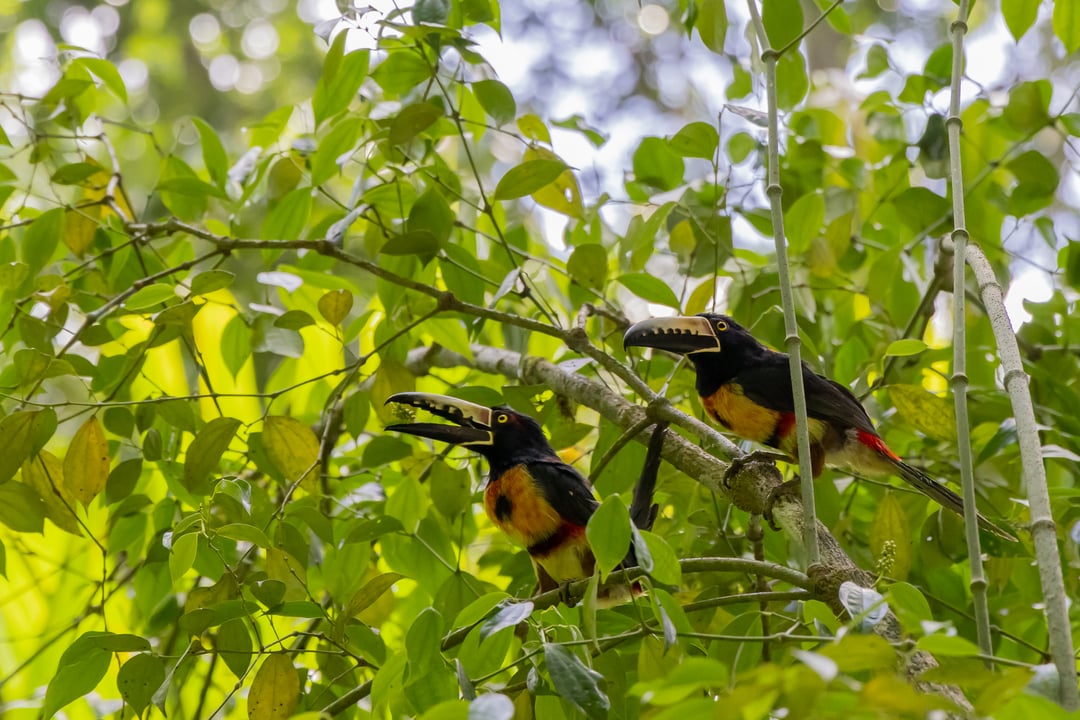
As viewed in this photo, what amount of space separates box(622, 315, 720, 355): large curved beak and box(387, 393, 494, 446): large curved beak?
1.84 ft

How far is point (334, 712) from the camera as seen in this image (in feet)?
7.14

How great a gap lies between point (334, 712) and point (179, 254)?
6.18 feet

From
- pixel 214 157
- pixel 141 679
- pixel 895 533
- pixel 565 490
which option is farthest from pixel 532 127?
pixel 141 679

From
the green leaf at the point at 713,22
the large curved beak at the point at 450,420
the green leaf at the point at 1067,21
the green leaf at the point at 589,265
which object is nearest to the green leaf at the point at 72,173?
the large curved beak at the point at 450,420

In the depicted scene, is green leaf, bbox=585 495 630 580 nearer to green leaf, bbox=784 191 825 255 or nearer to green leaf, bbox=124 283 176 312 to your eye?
green leaf, bbox=124 283 176 312

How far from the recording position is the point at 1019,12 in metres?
2.37

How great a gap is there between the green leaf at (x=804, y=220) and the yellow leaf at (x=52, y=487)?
7.10 feet

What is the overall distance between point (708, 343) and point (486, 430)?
79 cm

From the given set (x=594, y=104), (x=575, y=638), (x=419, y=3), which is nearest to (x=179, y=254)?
(x=419, y=3)

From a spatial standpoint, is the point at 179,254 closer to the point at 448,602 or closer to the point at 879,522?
the point at 448,602

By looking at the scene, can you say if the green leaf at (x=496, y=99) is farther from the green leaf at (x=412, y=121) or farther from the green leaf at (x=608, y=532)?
the green leaf at (x=608, y=532)

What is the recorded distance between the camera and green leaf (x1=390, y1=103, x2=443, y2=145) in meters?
2.76

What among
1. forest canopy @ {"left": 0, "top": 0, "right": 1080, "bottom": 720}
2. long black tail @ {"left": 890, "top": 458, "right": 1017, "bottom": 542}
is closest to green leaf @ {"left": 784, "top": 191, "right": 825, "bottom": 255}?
forest canopy @ {"left": 0, "top": 0, "right": 1080, "bottom": 720}

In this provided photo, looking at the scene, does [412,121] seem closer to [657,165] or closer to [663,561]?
[657,165]
